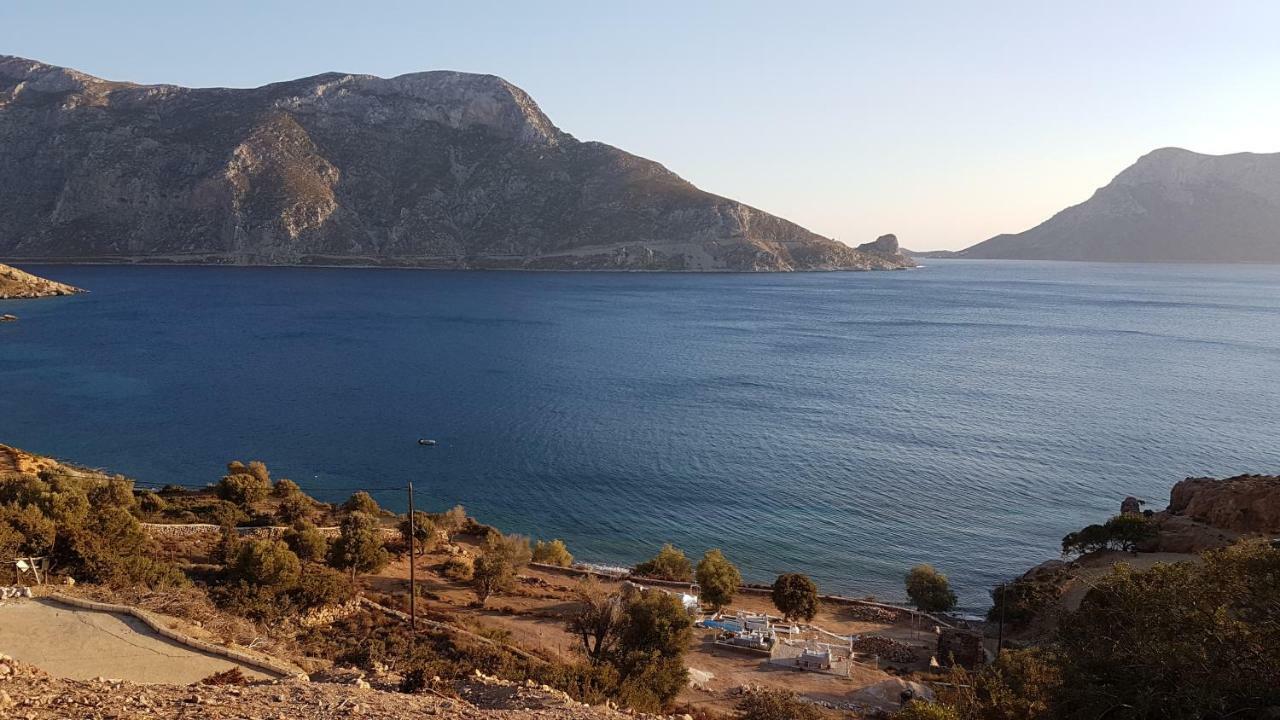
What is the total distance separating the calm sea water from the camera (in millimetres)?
39344

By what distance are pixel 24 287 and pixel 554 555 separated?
13759cm

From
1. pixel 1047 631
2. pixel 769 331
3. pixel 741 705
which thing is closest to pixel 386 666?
pixel 741 705

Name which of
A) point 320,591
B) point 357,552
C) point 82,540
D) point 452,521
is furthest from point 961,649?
point 82,540

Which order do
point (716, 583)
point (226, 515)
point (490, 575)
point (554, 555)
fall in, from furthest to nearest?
point (554, 555), point (226, 515), point (716, 583), point (490, 575)

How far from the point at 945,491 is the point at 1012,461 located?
8.61 m

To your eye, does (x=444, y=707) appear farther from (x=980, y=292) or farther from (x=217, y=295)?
(x=980, y=292)

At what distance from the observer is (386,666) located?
52.2 feet

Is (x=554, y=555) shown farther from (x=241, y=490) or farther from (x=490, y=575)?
(x=241, y=490)

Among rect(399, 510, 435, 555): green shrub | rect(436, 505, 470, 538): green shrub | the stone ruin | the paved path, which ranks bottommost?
the stone ruin

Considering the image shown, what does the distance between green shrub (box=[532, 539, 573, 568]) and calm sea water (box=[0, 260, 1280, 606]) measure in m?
2.60

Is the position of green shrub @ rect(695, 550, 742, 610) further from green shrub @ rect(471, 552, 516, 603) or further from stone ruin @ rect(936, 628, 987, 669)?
stone ruin @ rect(936, 628, 987, 669)

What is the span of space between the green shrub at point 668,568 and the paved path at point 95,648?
19000 millimetres

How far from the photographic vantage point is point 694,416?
195 ft

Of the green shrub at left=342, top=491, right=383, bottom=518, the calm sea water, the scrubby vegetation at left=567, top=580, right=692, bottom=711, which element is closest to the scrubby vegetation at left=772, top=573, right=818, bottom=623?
the calm sea water
